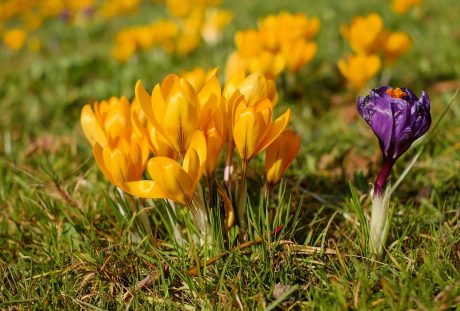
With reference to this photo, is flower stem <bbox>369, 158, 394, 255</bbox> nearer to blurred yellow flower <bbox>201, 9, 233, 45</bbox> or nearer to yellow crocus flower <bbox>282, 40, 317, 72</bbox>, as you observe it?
yellow crocus flower <bbox>282, 40, 317, 72</bbox>

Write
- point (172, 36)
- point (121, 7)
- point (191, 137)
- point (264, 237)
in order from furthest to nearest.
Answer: point (121, 7) < point (172, 36) < point (264, 237) < point (191, 137)

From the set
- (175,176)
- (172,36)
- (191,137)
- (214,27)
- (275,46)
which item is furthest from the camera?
(214,27)

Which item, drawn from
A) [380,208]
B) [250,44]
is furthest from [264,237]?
[250,44]

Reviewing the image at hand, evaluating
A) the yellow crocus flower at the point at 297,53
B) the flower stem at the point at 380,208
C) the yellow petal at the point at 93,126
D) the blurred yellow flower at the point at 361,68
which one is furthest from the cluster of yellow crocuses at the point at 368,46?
the yellow petal at the point at 93,126

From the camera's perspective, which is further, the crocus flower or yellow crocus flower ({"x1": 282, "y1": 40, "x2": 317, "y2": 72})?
yellow crocus flower ({"x1": 282, "y1": 40, "x2": 317, "y2": 72})

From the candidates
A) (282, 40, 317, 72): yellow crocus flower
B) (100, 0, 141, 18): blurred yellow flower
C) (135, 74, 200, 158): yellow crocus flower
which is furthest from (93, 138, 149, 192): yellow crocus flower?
(100, 0, 141, 18): blurred yellow flower

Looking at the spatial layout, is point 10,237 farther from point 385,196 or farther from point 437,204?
point 437,204

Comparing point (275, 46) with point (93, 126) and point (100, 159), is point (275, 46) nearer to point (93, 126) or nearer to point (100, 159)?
point (93, 126)

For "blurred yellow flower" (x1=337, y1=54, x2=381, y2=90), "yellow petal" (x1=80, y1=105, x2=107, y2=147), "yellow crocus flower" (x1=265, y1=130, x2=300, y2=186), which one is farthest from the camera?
"blurred yellow flower" (x1=337, y1=54, x2=381, y2=90)
